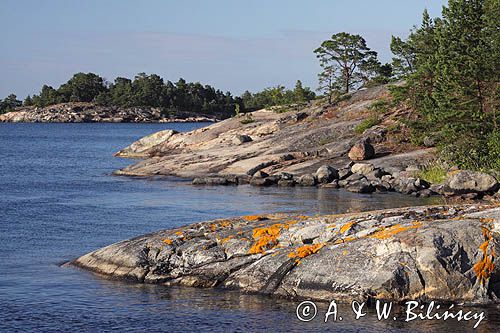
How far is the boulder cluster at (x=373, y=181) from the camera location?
3891cm

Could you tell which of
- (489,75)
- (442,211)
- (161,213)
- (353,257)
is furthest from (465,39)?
(353,257)

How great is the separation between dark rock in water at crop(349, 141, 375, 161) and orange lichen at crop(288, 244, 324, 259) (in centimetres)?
3300

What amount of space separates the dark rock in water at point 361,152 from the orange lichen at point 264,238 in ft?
103

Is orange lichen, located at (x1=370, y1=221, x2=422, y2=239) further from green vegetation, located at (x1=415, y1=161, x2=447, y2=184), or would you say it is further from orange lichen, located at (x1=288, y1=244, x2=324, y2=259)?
green vegetation, located at (x1=415, y1=161, x2=447, y2=184)

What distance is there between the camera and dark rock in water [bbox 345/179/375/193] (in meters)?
44.5

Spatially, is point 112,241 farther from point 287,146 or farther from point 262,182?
point 287,146

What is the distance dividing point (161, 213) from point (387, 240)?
19508 millimetres

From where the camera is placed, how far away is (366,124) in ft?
195

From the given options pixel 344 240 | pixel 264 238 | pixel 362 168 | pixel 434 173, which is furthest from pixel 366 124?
pixel 344 240

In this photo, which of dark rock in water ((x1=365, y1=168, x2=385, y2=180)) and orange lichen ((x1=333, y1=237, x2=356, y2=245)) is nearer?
orange lichen ((x1=333, y1=237, x2=356, y2=245))

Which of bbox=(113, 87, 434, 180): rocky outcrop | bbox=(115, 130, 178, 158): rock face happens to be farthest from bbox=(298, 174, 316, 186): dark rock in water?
bbox=(115, 130, 178, 158): rock face

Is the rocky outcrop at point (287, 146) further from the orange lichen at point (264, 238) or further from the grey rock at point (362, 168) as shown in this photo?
the orange lichen at point (264, 238)

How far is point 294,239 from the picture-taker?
2092 centimetres

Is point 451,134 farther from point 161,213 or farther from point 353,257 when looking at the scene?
point 353,257
